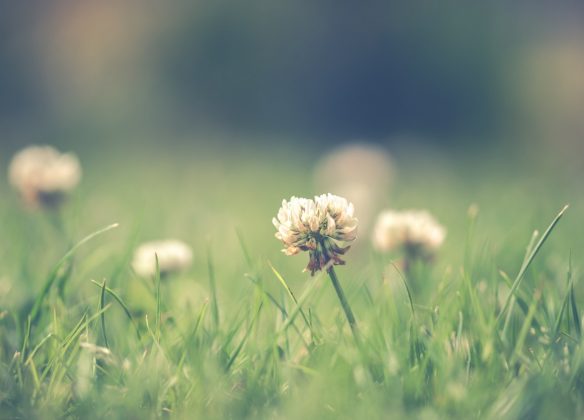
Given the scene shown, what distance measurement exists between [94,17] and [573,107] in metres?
5.15

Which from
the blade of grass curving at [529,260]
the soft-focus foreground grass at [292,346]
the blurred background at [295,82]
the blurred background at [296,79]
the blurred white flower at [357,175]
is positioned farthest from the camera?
the blurred background at [296,79]

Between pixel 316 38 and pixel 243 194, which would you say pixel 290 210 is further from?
pixel 316 38

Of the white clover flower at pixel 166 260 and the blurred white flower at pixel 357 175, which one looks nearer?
the white clover flower at pixel 166 260

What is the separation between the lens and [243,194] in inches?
168

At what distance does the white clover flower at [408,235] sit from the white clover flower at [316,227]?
1.42 feet

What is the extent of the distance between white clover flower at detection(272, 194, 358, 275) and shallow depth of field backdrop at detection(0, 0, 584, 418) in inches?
2.6

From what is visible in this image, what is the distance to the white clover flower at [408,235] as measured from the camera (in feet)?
5.54

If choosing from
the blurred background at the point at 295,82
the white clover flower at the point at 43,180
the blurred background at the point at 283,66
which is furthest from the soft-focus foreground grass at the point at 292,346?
the blurred background at the point at 283,66

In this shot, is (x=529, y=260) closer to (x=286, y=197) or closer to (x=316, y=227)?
(x=316, y=227)

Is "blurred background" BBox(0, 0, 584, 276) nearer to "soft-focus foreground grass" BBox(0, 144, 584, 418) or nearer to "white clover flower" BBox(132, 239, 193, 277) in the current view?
"white clover flower" BBox(132, 239, 193, 277)

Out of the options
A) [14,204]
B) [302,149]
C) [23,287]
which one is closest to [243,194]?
[14,204]

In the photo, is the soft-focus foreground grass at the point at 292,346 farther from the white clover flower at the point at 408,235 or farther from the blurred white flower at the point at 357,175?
the blurred white flower at the point at 357,175

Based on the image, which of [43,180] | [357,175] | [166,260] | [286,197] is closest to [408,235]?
[166,260]

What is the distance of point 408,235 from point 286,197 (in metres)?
2.32
